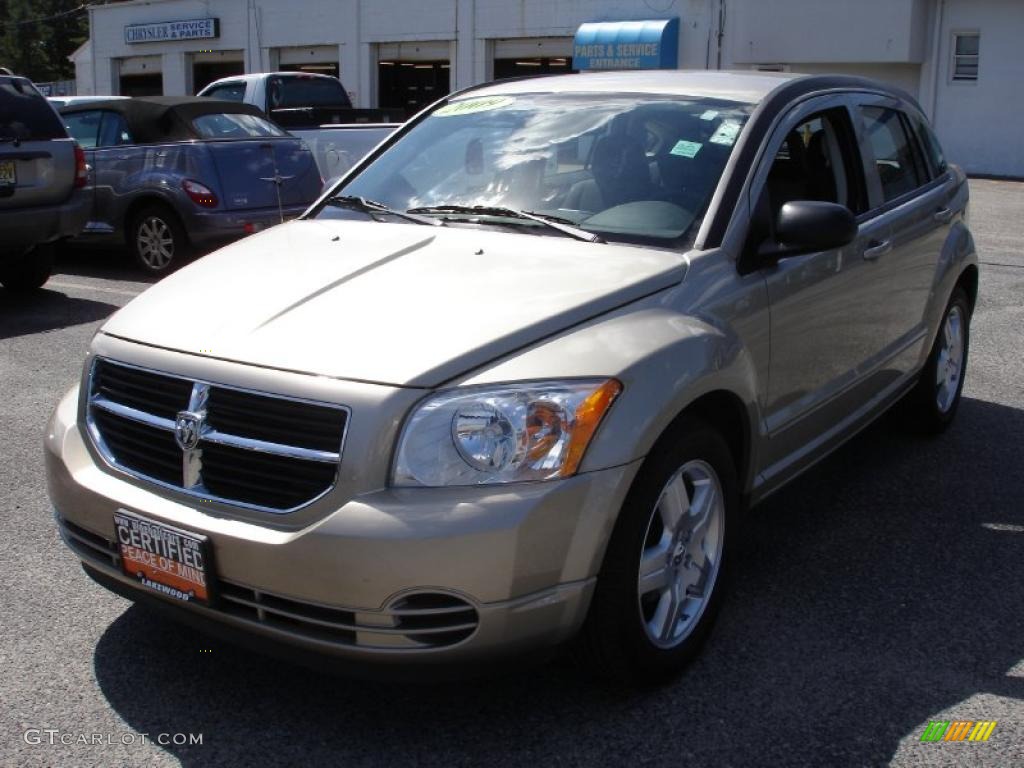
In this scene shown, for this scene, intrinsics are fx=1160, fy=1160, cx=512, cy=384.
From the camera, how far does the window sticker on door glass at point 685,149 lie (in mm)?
4008

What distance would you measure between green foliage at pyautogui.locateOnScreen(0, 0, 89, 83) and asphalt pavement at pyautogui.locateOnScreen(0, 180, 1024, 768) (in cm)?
7761

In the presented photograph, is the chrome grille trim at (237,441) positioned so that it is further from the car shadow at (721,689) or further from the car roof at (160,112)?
the car roof at (160,112)

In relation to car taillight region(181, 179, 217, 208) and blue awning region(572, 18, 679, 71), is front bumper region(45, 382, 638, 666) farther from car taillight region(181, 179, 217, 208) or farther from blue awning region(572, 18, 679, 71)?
blue awning region(572, 18, 679, 71)

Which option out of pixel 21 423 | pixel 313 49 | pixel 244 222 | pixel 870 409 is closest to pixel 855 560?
pixel 870 409

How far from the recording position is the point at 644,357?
123 inches

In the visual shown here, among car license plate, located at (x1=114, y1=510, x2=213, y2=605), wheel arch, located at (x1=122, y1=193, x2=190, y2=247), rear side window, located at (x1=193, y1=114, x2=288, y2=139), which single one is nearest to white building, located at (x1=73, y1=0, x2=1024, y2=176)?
rear side window, located at (x1=193, y1=114, x2=288, y2=139)

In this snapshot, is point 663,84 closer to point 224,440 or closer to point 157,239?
point 224,440

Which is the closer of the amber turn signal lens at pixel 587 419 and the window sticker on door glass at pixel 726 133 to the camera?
the amber turn signal lens at pixel 587 419

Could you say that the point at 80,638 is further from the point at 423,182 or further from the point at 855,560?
the point at 855,560

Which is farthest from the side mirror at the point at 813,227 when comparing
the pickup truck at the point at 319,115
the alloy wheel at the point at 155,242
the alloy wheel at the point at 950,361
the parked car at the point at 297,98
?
the parked car at the point at 297,98

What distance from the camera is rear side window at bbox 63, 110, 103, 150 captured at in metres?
11.4

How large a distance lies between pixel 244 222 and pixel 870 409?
6908 millimetres

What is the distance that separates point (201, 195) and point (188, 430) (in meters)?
7.66

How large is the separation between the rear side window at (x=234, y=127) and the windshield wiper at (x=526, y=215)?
24.1 ft
